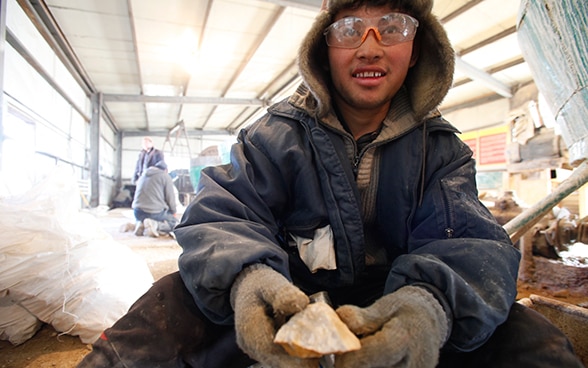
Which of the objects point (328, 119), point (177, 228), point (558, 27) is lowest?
point (177, 228)

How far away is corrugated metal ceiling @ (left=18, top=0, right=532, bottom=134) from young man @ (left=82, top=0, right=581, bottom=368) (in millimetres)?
3827

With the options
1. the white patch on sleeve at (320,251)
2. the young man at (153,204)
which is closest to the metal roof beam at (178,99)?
the young man at (153,204)

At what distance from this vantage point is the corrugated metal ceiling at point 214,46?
15.2 ft

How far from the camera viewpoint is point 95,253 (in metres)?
1.51

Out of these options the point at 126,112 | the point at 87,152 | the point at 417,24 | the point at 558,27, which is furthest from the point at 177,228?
the point at 126,112

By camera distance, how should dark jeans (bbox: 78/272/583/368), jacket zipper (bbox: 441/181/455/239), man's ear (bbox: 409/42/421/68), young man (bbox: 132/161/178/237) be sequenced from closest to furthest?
dark jeans (bbox: 78/272/583/368)
jacket zipper (bbox: 441/181/455/239)
man's ear (bbox: 409/42/421/68)
young man (bbox: 132/161/178/237)

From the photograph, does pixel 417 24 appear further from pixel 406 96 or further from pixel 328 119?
pixel 328 119

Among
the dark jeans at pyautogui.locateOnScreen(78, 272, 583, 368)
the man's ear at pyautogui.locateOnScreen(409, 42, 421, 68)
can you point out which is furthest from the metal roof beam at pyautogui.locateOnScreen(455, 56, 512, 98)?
the dark jeans at pyautogui.locateOnScreen(78, 272, 583, 368)

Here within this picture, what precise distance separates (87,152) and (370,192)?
8.66 meters

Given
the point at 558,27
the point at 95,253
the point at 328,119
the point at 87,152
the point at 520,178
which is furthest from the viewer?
the point at 87,152

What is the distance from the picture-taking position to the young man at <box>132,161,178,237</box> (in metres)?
4.59

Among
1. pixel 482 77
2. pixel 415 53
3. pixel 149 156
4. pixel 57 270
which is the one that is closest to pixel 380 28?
pixel 415 53

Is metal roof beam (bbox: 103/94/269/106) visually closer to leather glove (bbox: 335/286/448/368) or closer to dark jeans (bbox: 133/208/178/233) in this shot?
dark jeans (bbox: 133/208/178/233)

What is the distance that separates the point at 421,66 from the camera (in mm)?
1243
